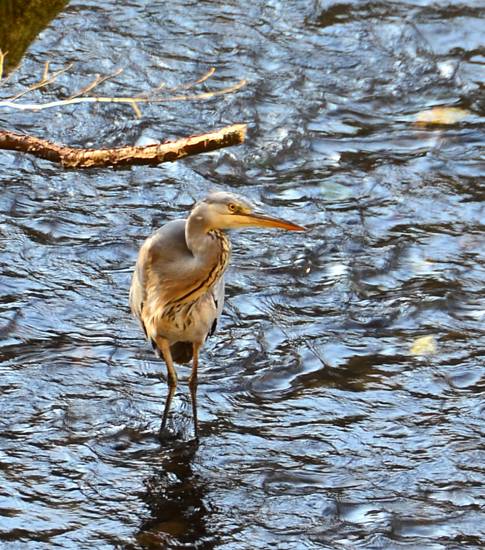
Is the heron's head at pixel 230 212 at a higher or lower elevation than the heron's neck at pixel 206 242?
higher

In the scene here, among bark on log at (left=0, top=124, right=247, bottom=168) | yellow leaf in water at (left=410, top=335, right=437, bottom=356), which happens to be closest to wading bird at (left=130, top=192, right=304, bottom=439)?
bark on log at (left=0, top=124, right=247, bottom=168)

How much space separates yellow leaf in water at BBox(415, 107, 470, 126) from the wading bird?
147 inches

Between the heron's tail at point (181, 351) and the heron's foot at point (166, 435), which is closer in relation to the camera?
the heron's foot at point (166, 435)

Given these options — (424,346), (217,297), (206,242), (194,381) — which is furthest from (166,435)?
(424,346)

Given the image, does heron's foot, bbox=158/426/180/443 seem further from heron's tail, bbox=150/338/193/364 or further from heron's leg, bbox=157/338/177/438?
heron's tail, bbox=150/338/193/364

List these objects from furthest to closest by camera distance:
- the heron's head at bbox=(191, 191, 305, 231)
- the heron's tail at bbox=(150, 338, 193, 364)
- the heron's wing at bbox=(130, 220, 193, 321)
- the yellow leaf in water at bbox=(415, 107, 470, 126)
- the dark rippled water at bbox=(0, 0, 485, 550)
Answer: the yellow leaf in water at bbox=(415, 107, 470, 126) < the heron's tail at bbox=(150, 338, 193, 364) < the heron's wing at bbox=(130, 220, 193, 321) < the dark rippled water at bbox=(0, 0, 485, 550) < the heron's head at bbox=(191, 191, 305, 231)

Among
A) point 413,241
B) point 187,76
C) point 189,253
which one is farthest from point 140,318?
point 187,76

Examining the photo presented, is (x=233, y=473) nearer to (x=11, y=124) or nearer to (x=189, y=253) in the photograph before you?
(x=189, y=253)

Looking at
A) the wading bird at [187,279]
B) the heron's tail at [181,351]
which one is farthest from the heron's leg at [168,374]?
the heron's tail at [181,351]

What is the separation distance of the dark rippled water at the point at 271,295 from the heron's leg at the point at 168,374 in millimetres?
129

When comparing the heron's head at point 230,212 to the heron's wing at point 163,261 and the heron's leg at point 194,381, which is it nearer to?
the heron's wing at point 163,261

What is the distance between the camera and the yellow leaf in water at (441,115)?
9.88 metres

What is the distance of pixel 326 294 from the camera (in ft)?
25.5

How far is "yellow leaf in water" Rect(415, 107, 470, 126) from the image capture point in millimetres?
Result: 9883
